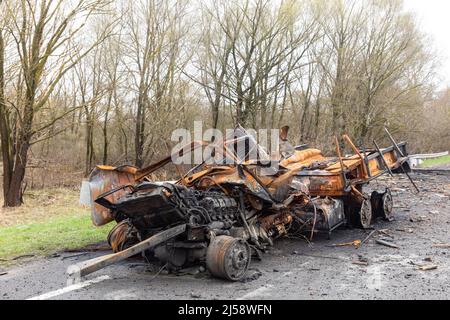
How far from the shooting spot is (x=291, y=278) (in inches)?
212

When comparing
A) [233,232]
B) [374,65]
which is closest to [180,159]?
[233,232]

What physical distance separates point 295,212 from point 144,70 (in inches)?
528

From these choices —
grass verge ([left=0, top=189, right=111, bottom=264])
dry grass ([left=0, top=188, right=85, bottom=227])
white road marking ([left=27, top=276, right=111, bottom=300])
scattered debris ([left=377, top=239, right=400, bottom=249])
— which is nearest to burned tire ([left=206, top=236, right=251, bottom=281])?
white road marking ([left=27, top=276, right=111, bottom=300])

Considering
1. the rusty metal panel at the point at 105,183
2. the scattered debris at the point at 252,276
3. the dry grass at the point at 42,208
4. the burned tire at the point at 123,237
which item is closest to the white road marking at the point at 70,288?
the burned tire at the point at 123,237

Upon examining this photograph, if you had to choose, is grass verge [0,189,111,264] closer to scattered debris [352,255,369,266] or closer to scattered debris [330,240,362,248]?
scattered debris [330,240,362,248]

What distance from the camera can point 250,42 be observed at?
20.4 metres

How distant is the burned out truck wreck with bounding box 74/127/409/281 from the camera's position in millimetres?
5285

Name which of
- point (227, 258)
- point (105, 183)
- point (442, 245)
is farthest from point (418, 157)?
point (227, 258)

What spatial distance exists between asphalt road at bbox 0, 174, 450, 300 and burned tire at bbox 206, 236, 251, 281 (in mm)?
126

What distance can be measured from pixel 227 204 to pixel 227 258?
40.9 inches

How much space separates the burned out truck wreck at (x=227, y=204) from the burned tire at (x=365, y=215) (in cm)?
2

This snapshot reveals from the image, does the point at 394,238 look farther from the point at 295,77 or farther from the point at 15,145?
the point at 295,77

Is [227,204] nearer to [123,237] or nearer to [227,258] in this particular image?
[227,258]
